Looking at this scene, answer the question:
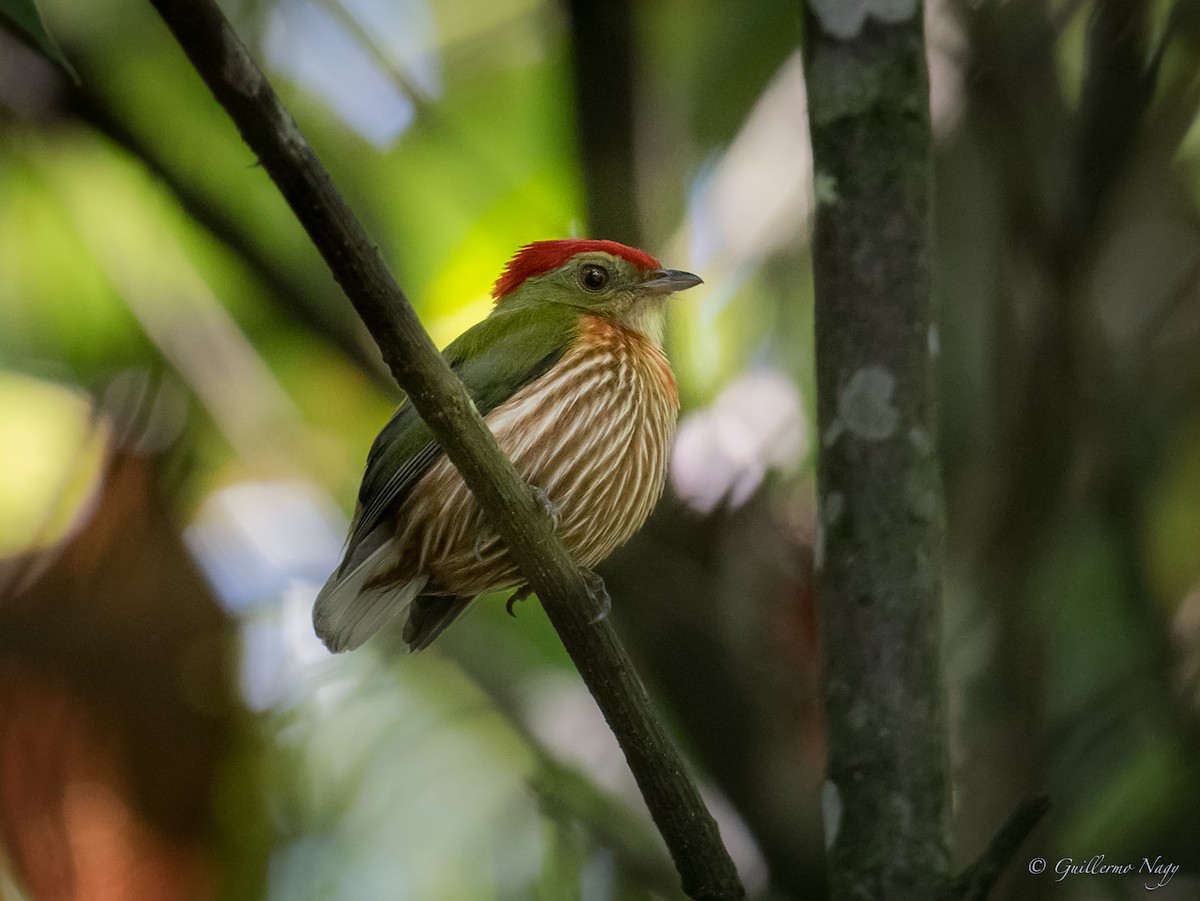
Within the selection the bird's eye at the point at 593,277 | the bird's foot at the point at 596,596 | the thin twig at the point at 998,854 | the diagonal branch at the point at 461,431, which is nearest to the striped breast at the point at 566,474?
the bird's foot at the point at 596,596

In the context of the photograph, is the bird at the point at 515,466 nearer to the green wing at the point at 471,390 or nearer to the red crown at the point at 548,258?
the green wing at the point at 471,390

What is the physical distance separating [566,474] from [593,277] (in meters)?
0.87

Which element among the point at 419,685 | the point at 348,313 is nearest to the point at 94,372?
the point at 348,313

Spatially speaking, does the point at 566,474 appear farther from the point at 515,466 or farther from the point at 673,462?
the point at 673,462

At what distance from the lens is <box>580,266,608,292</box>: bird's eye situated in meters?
4.16

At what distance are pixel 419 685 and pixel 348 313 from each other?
1915 mm

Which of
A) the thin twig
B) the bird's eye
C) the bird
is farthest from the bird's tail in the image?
the thin twig

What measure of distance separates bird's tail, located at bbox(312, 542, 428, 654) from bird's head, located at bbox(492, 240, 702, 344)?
0.94 meters

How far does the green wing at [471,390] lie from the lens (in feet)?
11.8

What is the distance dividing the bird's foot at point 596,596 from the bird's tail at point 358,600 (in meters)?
0.68

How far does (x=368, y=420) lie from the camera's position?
18.5ft

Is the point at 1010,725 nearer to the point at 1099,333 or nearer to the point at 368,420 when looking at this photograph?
the point at 1099,333

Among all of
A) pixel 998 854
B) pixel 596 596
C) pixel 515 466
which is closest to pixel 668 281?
pixel 515 466

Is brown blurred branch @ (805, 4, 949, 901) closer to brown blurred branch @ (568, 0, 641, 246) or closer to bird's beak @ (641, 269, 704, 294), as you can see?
bird's beak @ (641, 269, 704, 294)
